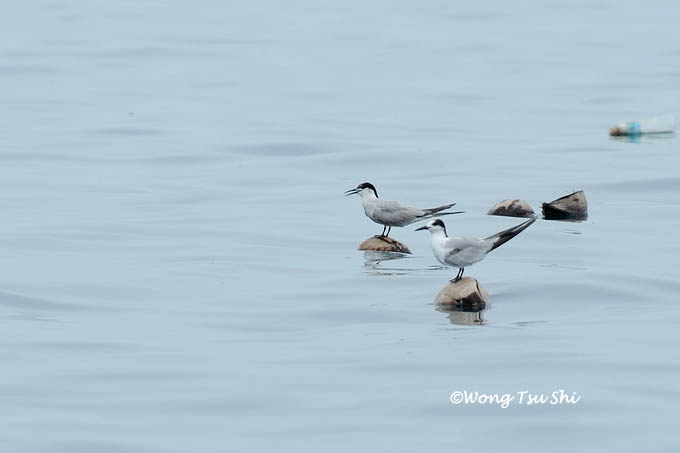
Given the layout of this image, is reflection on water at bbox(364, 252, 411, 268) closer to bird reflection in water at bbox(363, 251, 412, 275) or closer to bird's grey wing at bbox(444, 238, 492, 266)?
bird reflection in water at bbox(363, 251, 412, 275)

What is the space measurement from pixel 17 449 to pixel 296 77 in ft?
102

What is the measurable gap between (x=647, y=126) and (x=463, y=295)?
1638 centimetres

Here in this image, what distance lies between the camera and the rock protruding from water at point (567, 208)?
19.4 metres

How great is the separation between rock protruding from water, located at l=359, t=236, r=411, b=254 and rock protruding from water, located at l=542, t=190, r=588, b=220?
3.26 m

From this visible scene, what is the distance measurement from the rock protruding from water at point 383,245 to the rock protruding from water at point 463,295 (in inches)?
126

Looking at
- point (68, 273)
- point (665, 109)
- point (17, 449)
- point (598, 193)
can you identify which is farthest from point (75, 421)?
point (665, 109)

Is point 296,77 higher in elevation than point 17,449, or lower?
higher

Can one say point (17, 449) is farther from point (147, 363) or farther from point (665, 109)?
point (665, 109)

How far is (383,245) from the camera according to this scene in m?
16.9

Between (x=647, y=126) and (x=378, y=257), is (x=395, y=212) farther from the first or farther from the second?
(x=647, y=126)

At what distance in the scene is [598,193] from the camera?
21.5 metres

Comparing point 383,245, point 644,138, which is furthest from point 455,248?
point 644,138

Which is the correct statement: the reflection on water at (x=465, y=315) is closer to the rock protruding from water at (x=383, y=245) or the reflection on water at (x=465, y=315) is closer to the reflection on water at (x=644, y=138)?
the rock protruding from water at (x=383, y=245)

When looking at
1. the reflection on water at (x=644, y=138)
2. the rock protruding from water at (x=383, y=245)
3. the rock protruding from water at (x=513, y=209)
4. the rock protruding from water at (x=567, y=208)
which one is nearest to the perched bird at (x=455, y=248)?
the rock protruding from water at (x=383, y=245)
